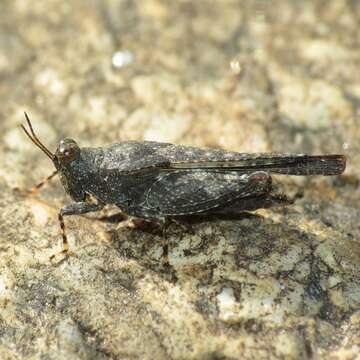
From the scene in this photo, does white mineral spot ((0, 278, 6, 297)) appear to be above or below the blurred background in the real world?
below

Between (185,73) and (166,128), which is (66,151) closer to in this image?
(166,128)

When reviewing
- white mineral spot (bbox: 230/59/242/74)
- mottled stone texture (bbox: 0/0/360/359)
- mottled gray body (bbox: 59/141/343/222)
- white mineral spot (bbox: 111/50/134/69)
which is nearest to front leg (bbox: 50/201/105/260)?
mottled gray body (bbox: 59/141/343/222)

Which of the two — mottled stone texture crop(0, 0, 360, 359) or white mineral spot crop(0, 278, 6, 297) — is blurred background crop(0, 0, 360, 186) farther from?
white mineral spot crop(0, 278, 6, 297)

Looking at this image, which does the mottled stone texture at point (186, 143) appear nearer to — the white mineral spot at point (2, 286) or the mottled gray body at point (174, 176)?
the white mineral spot at point (2, 286)

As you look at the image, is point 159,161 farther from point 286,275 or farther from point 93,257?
point 286,275

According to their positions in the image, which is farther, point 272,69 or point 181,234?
point 272,69

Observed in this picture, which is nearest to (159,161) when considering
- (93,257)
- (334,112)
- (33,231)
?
(93,257)
